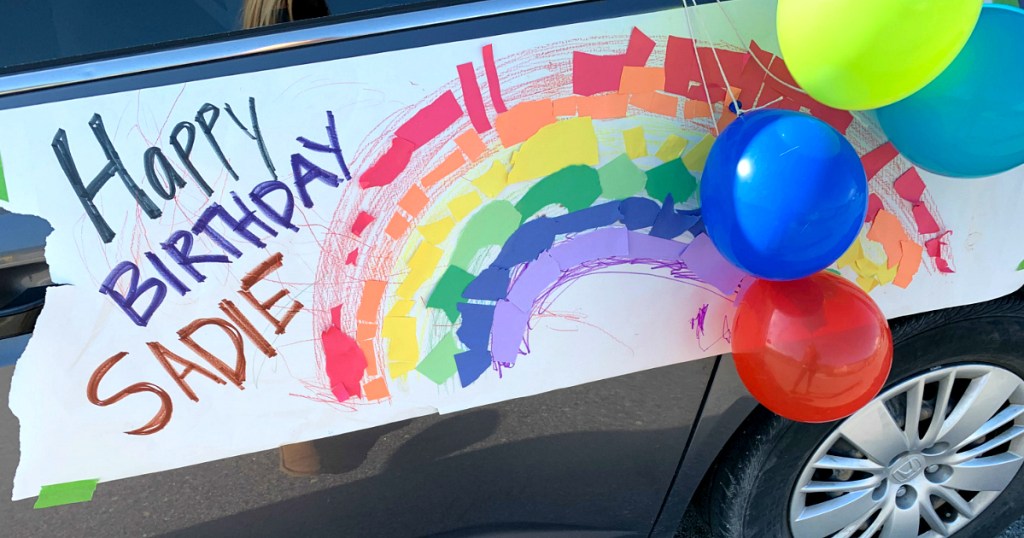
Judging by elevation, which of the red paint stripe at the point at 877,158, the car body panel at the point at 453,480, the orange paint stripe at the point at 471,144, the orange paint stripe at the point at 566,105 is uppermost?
the orange paint stripe at the point at 566,105

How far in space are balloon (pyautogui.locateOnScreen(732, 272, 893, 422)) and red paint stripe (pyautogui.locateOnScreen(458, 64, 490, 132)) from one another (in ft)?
1.89

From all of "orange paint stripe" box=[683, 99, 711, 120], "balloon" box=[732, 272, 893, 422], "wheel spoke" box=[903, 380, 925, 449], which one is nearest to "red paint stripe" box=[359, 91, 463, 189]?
"orange paint stripe" box=[683, 99, 711, 120]

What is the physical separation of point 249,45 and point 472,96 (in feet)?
1.22

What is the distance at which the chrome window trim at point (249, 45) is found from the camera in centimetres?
132

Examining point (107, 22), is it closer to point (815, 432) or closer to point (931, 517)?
point (815, 432)

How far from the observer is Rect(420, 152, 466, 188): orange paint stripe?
1369 millimetres

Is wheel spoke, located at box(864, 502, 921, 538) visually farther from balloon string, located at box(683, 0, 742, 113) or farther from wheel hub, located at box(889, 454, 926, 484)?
balloon string, located at box(683, 0, 742, 113)

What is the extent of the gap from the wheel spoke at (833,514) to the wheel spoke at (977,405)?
231 millimetres

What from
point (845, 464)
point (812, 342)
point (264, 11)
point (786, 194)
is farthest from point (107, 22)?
point (845, 464)

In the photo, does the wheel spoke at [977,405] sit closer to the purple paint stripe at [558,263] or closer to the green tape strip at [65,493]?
the purple paint stripe at [558,263]

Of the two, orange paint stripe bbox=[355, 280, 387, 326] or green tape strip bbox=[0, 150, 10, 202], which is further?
orange paint stripe bbox=[355, 280, 387, 326]

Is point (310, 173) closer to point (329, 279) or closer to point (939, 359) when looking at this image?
point (329, 279)

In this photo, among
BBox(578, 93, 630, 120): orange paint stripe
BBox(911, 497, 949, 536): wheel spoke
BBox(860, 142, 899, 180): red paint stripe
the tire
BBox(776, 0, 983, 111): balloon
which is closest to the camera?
BBox(776, 0, 983, 111): balloon

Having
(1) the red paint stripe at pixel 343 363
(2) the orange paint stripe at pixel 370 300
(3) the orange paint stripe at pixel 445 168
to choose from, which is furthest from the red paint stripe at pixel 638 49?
(1) the red paint stripe at pixel 343 363
